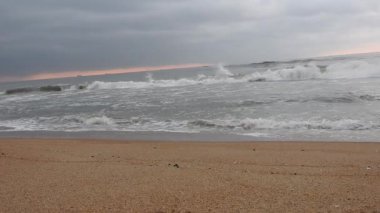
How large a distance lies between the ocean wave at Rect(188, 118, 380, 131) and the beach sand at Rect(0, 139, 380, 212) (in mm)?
3062

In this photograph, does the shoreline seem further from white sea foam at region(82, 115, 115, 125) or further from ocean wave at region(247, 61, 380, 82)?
ocean wave at region(247, 61, 380, 82)

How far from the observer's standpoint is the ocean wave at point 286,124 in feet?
36.3

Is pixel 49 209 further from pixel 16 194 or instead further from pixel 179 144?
pixel 179 144

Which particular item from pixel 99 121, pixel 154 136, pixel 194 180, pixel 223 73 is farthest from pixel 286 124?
pixel 223 73

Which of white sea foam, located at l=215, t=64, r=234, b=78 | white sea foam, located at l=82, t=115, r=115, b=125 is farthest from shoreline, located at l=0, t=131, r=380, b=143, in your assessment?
white sea foam, located at l=215, t=64, r=234, b=78

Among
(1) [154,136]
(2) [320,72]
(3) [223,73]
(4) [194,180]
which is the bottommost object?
(1) [154,136]

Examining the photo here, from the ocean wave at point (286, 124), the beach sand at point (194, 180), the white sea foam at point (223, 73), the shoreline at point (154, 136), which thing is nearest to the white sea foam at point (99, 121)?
the shoreline at point (154, 136)

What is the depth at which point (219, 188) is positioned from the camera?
4695 millimetres

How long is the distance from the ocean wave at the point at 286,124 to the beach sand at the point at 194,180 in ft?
10.0

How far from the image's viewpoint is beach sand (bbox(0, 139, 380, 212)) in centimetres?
410

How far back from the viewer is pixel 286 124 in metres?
11.8

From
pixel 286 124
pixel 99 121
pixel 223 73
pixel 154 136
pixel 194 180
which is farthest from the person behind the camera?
pixel 223 73

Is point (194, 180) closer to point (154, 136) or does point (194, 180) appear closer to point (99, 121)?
point (154, 136)

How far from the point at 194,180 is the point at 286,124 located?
7.28m
